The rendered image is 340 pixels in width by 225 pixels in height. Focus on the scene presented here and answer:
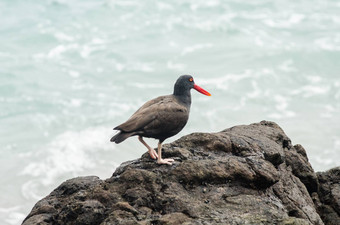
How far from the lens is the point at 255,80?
105ft

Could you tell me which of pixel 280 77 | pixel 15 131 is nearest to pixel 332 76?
pixel 280 77

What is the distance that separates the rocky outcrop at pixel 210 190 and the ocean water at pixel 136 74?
10865mm

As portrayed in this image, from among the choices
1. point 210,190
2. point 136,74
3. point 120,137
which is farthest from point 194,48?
point 210,190

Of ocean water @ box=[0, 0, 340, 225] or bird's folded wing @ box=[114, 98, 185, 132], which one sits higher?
bird's folded wing @ box=[114, 98, 185, 132]

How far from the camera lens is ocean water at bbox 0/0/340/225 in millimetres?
22641

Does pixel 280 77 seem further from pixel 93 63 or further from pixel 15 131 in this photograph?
pixel 15 131

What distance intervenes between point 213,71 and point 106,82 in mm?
6695

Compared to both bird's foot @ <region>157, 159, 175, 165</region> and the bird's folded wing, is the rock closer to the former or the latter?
bird's foot @ <region>157, 159, 175, 165</region>

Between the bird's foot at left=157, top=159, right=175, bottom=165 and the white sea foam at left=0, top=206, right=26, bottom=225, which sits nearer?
the bird's foot at left=157, top=159, right=175, bottom=165

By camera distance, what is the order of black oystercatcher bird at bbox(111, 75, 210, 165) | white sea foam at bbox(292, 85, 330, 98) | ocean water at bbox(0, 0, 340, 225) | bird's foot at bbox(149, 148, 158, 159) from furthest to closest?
white sea foam at bbox(292, 85, 330, 98), ocean water at bbox(0, 0, 340, 225), bird's foot at bbox(149, 148, 158, 159), black oystercatcher bird at bbox(111, 75, 210, 165)

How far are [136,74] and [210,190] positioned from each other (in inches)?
1037

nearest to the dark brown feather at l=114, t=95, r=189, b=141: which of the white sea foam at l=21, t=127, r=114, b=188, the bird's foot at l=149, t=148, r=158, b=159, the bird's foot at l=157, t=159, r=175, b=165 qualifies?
the bird's foot at l=149, t=148, r=158, b=159

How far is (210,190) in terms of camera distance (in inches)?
270

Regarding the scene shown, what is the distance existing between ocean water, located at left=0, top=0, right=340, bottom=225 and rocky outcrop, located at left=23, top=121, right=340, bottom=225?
35.6ft
